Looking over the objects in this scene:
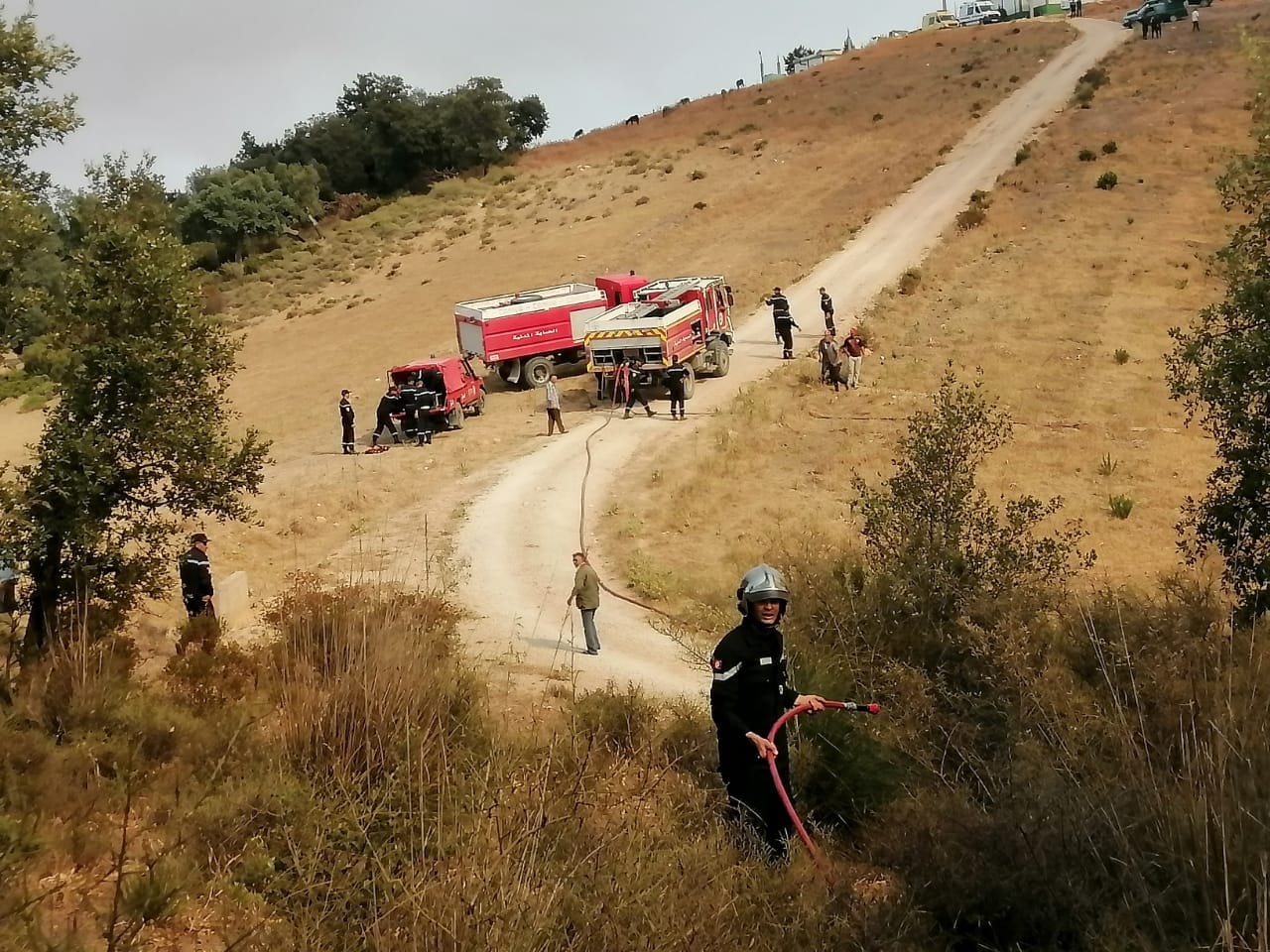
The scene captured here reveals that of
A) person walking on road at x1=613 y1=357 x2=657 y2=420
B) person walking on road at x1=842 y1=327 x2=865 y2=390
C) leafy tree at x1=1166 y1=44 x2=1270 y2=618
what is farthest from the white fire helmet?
person walking on road at x1=842 y1=327 x2=865 y2=390

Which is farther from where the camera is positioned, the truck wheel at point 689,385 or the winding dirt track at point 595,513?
the truck wheel at point 689,385

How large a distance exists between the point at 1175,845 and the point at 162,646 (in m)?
10.6

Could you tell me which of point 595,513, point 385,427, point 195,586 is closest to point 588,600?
point 195,586

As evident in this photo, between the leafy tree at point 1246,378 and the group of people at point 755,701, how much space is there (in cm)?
583

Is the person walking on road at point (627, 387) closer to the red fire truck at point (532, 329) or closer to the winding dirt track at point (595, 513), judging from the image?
the winding dirt track at point (595, 513)

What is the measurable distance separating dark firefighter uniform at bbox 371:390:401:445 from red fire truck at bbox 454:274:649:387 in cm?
437

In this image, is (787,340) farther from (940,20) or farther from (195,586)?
(940,20)

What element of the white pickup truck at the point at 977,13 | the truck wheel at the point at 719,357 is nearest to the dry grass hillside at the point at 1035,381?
the truck wheel at the point at 719,357

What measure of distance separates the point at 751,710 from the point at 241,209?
56.6 metres

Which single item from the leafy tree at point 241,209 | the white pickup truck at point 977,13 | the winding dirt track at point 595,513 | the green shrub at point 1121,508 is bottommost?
the green shrub at point 1121,508

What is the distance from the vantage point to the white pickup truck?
84.2 m

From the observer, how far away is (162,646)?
11188 mm

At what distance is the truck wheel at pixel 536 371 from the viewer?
26.7 meters

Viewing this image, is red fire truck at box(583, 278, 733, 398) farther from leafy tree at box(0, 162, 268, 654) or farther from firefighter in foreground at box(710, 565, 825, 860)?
firefighter in foreground at box(710, 565, 825, 860)
